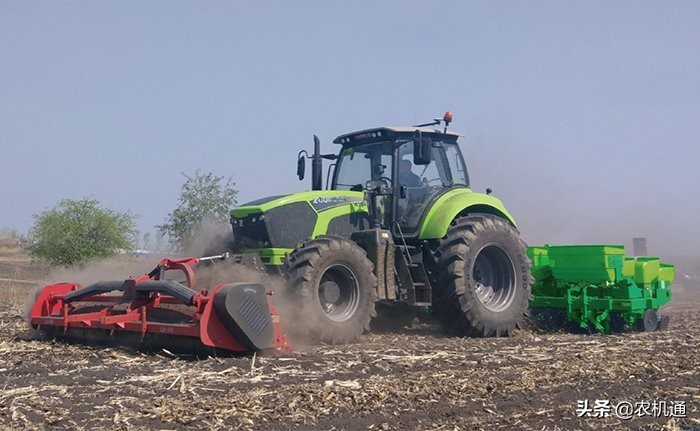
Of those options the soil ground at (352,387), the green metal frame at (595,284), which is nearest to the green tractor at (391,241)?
the soil ground at (352,387)

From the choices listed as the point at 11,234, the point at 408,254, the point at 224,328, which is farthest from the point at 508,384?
the point at 11,234

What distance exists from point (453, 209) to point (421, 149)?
89 centimetres

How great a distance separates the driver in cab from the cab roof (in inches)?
14.3

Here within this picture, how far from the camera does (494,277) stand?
36.6 feet

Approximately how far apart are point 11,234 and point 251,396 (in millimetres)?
61968

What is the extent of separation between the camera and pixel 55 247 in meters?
24.4

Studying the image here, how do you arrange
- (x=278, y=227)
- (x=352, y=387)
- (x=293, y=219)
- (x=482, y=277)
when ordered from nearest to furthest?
(x=352, y=387) < (x=278, y=227) < (x=293, y=219) < (x=482, y=277)

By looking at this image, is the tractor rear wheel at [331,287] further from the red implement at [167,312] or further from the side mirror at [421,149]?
the side mirror at [421,149]

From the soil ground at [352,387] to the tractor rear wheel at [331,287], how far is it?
257 millimetres

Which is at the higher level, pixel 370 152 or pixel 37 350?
pixel 370 152

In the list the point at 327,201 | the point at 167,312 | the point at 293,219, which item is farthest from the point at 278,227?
the point at 167,312

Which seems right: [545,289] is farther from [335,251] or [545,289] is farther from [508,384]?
[508,384]

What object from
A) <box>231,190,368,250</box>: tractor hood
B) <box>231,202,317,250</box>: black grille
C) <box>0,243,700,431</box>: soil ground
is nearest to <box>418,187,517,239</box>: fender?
<box>231,190,368,250</box>: tractor hood

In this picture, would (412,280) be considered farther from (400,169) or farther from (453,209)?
(400,169)
